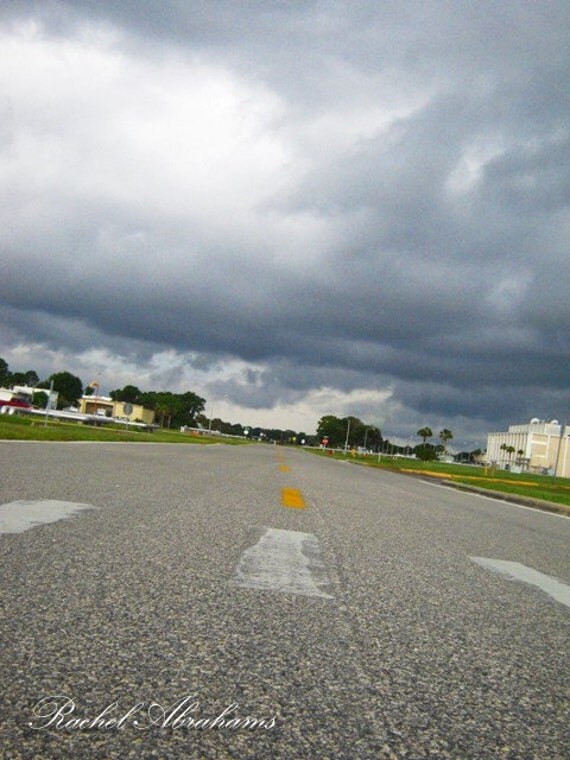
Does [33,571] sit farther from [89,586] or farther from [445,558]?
[445,558]

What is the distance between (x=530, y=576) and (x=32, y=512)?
14.7 feet

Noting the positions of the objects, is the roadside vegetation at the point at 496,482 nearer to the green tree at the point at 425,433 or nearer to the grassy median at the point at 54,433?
the grassy median at the point at 54,433

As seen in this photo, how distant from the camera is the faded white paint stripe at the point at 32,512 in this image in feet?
18.2

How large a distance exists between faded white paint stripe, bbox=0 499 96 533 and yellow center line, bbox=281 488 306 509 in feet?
11.9

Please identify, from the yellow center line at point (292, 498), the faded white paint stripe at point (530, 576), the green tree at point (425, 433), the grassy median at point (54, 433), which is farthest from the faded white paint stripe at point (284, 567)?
the green tree at point (425, 433)

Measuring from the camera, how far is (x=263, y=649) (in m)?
3.07

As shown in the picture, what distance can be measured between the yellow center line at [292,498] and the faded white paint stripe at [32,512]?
3636 millimetres

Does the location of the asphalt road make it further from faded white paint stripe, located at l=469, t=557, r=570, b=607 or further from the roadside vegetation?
the roadside vegetation

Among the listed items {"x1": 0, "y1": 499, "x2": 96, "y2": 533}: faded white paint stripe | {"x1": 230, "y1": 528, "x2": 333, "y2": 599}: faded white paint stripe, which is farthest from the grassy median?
{"x1": 230, "y1": 528, "x2": 333, "y2": 599}: faded white paint stripe

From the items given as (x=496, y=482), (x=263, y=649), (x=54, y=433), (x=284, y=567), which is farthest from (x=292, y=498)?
(x=496, y=482)

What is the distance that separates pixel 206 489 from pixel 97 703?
893 cm

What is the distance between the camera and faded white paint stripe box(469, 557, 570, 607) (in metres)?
5.47

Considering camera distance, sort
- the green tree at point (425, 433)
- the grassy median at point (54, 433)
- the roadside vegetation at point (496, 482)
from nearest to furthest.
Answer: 1. the grassy median at point (54, 433)
2. the roadside vegetation at point (496, 482)
3. the green tree at point (425, 433)

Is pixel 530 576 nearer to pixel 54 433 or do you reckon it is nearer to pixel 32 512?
pixel 32 512
